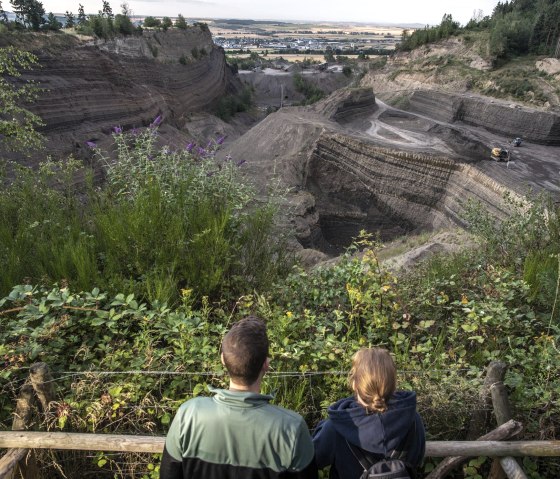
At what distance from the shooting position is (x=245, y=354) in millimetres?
1985

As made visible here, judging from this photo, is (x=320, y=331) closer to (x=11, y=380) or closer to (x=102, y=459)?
(x=102, y=459)

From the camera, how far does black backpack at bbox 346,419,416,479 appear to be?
6.83ft

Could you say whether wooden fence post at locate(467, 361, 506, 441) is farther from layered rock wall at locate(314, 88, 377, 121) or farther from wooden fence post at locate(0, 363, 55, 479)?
layered rock wall at locate(314, 88, 377, 121)

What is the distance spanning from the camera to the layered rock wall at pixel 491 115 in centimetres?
2817

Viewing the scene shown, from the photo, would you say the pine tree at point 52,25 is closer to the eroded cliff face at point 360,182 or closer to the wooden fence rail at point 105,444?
the eroded cliff face at point 360,182

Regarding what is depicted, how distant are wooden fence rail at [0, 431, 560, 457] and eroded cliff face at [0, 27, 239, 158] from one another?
18.4 metres

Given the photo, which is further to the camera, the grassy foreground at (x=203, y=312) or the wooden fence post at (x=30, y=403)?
the grassy foreground at (x=203, y=312)

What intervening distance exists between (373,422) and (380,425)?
35 millimetres

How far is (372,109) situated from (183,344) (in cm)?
3326

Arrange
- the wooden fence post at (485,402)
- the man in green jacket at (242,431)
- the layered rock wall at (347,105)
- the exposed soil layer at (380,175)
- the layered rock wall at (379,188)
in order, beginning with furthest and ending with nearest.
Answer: the layered rock wall at (347,105) → the layered rock wall at (379,188) → the exposed soil layer at (380,175) → the wooden fence post at (485,402) → the man in green jacket at (242,431)

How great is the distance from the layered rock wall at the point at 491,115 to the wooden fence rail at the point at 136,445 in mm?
30448

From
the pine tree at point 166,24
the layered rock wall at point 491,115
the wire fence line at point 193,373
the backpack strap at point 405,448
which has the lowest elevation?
the layered rock wall at point 491,115

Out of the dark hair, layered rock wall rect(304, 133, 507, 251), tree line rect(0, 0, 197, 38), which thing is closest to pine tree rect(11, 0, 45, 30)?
tree line rect(0, 0, 197, 38)

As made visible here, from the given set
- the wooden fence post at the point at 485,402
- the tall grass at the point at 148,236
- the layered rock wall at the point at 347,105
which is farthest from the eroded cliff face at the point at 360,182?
the wooden fence post at the point at 485,402
